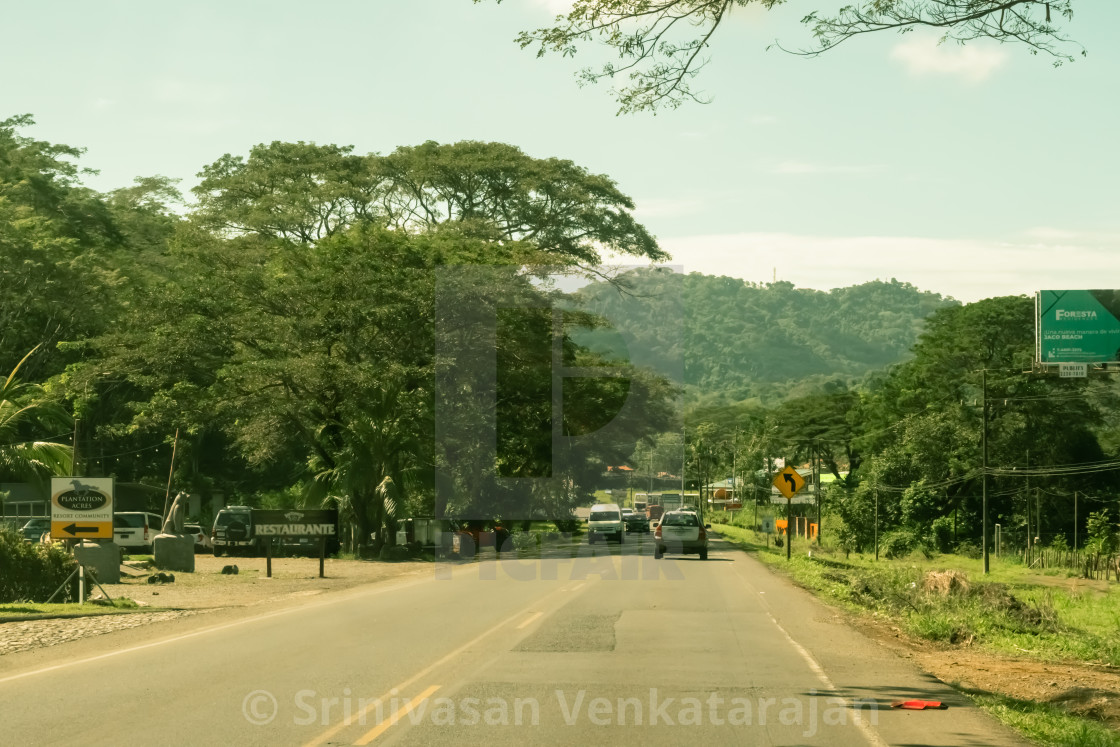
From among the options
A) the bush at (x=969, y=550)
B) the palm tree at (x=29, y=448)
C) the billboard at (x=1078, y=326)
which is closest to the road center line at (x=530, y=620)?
the palm tree at (x=29, y=448)

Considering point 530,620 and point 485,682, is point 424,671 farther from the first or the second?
point 530,620

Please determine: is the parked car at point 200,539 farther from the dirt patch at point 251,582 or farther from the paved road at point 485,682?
the paved road at point 485,682

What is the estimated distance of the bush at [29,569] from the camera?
20.6m

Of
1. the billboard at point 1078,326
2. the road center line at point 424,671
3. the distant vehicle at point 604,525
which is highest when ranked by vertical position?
the billboard at point 1078,326

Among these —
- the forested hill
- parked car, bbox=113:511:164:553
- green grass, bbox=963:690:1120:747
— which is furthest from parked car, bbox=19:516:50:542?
the forested hill

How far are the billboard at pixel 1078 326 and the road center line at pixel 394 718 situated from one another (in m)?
31.8

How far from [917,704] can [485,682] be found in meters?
4.03

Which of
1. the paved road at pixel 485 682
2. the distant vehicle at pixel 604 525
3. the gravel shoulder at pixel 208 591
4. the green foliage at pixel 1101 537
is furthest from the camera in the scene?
the distant vehicle at pixel 604 525

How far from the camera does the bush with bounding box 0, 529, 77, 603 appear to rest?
20.6 m

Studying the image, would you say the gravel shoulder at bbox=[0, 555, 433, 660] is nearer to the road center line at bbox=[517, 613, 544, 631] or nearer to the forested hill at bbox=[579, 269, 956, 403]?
the road center line at bbox=[517, 613, 544, 631]

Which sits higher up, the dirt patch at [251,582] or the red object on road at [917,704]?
the red object on road at [917,704]

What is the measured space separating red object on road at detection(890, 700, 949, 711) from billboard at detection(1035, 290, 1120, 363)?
29.7m

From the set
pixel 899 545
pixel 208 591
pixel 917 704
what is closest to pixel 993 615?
pixel 917 704

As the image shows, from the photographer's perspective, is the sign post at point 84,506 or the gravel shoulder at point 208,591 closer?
the gravel shoulder at point 208,591
